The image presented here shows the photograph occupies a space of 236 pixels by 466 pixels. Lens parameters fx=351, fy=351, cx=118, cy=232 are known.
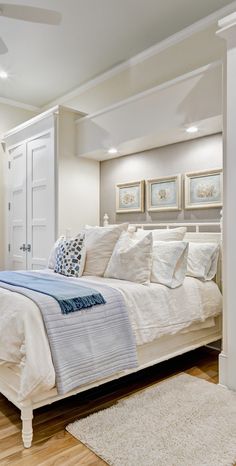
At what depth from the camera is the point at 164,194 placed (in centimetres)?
354

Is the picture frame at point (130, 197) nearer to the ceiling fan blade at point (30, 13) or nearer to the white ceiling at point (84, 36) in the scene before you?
the white ceiling at point (84, 36)

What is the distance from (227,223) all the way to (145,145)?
5.02ft

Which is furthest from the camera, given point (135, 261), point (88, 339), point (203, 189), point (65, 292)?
point (203, 189)

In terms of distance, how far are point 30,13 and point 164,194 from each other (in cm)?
191

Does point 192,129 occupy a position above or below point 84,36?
below

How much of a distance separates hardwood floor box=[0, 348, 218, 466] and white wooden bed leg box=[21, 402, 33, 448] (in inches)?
A: 1.4

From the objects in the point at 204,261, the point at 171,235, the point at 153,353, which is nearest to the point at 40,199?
the point at 171,235

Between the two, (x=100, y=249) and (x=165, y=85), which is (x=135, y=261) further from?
(x=165, y=85)

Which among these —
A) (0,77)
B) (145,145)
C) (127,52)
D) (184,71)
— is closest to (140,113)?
(145,145)

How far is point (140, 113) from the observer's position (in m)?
3.30

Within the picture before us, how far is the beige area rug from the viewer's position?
5.36ft

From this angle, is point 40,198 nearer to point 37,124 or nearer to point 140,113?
point 37,124

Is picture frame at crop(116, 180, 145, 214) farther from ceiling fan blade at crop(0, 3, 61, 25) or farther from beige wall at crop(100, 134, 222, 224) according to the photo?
ceiling fan blade at crop(0, 3, 61, 25)

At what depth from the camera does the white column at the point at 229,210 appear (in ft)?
7.57
